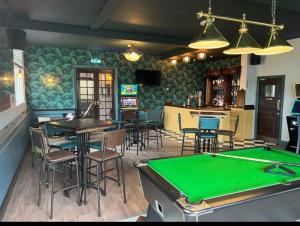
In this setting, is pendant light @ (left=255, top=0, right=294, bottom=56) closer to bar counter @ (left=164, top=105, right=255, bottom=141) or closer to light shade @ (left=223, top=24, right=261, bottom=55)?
light shade @ (left=223, top=24, right=261, bottom=55)

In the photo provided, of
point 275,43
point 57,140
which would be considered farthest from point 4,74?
point 275,43

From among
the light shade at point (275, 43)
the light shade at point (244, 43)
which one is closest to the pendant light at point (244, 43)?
the light shade at point (244, 43)

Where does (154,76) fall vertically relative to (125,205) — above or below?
above

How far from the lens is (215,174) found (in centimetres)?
185

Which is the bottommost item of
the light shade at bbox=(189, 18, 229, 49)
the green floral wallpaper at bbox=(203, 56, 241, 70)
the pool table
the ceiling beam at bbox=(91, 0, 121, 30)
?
the pool table

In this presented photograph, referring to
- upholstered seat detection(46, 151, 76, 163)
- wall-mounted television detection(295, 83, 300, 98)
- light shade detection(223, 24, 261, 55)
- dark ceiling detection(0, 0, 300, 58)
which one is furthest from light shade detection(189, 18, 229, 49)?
wall-mounted television detection(295, 83, 300, 98)

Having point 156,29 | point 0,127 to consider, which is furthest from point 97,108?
point 0,127

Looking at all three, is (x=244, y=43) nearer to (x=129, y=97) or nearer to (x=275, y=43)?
(x=275, y=43)

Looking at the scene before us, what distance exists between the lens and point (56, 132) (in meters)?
4.42

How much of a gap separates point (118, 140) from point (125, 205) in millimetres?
860

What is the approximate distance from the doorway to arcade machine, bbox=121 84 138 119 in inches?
169

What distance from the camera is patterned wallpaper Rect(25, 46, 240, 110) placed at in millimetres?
7270

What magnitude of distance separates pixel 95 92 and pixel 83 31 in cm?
297
